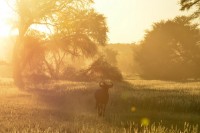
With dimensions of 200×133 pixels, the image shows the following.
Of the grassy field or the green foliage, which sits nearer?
the grassy field

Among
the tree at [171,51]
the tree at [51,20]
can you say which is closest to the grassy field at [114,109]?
the tree at [51,20]

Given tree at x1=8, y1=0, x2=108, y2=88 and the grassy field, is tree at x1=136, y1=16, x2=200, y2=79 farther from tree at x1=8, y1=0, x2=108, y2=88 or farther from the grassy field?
the grassy field

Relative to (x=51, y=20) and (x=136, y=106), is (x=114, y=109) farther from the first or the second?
(x=51, y=20)

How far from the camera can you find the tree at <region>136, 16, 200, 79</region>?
75.0m

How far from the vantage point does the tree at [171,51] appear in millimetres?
75000

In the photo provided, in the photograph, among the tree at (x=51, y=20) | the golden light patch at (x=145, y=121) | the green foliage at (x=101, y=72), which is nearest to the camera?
the golden light patch at (x=145, y=121)

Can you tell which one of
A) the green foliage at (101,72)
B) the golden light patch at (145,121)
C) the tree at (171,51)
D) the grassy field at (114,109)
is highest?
the tree at (171,51)

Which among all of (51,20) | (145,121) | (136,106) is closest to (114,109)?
(136,106)

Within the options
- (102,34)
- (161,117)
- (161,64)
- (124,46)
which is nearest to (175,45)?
(161,64)

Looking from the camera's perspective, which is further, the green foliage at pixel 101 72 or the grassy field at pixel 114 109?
the green foliage at pixel 101 72

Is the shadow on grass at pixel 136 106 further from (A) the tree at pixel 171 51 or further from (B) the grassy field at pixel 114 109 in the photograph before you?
(A) the tree at pixel 171 51

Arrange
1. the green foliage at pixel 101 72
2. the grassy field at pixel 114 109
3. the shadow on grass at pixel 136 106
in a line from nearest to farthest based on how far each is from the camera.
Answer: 1. the grassy field at pixel 114 109
2. the shadow on grass at pixel 136 106
3. the green foliage at pixel 101 72

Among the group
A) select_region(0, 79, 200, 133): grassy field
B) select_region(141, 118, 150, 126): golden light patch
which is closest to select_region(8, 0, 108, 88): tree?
select_region(0, 79, 200, 133): grassy field

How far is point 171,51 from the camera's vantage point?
255 ft
